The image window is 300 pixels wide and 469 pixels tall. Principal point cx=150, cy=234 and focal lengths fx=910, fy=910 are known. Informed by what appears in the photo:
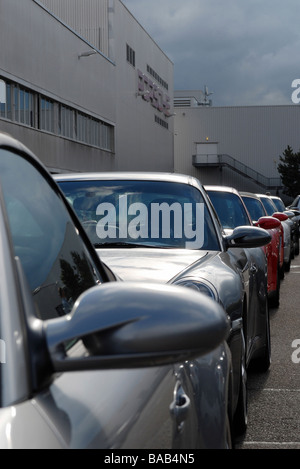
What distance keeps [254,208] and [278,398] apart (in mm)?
9079

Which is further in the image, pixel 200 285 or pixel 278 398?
pixel 278 398

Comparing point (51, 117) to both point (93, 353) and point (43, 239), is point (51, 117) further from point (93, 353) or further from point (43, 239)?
point (93, 353)

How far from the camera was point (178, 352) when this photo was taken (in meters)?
1.54

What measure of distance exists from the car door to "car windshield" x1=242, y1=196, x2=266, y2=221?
12150mm

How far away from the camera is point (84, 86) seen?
139 feet

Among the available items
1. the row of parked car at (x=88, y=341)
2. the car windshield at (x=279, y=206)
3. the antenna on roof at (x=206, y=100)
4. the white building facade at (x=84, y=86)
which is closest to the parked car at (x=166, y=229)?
the row of parked car at (x=88, y=341)

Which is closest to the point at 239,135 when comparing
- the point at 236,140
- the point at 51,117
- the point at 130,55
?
the point at 236,140

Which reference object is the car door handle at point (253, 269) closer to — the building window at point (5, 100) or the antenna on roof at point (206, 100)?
the building window at point (5, 100)

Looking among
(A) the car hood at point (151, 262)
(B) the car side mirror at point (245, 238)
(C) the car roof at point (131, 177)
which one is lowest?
(A) the car hood at point (151, 262)

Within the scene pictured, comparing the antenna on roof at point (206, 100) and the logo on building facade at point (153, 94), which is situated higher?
the antenna on roof at point (206, 100)

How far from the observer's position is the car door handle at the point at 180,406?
2.09 m

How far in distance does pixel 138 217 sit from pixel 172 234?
1.12 feet

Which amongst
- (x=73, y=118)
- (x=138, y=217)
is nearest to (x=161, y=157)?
(x=73, y=118)
